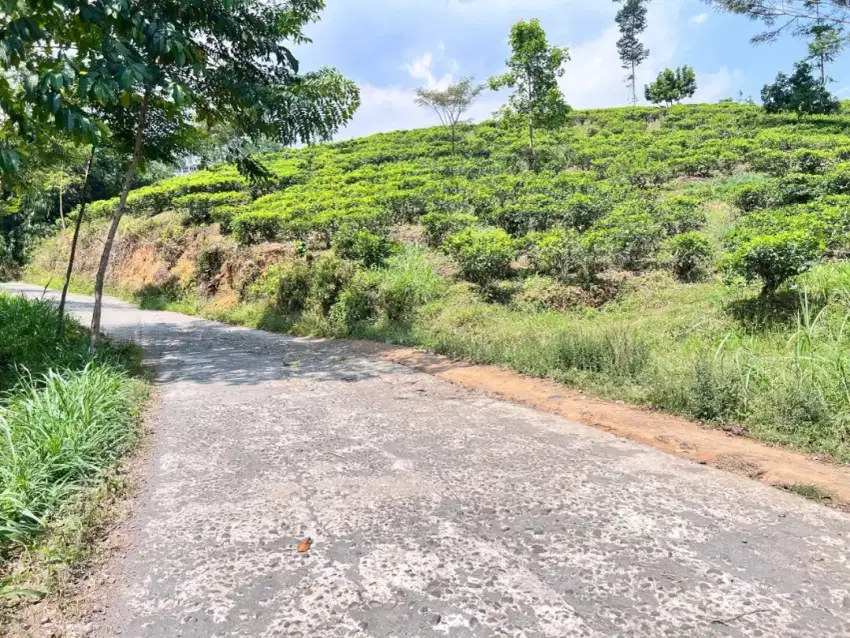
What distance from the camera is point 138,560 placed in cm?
295

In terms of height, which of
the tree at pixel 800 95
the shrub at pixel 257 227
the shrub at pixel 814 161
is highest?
the tree at pixel 800 95

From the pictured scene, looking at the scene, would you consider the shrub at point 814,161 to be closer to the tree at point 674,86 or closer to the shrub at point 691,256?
the shrub at point 691,256

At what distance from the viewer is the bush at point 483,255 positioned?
32.1ft

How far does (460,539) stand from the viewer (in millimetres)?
3045

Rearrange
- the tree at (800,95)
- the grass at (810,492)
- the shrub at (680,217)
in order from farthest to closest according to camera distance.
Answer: the tree at (800,95) < the shrub at (680,217) < the grass at (810,492)

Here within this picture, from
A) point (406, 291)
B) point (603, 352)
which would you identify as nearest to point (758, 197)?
point (406, 291)

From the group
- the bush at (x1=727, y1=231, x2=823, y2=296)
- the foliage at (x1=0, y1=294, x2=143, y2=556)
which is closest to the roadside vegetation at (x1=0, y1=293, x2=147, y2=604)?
the foliage at (x1=0, y1=294, x2=143, y2=556)

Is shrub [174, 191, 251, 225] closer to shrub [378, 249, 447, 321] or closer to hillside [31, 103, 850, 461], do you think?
hillside [31, 103, 850, 461]

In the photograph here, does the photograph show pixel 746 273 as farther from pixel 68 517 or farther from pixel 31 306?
pixel 31 306

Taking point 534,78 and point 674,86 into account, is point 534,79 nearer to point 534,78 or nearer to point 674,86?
point 534,78

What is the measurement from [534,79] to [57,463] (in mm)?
16331

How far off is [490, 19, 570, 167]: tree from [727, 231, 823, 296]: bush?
11.4 meters

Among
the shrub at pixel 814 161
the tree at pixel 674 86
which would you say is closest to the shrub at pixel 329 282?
the shrub at pixel 814 161

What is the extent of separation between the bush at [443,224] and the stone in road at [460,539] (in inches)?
318
